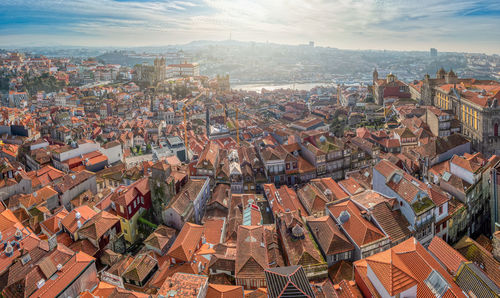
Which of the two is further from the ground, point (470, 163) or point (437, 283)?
point (470, 163)

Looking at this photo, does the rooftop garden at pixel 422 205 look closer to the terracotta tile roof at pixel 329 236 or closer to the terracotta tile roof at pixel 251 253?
the terracotta tile roof at pixel 329 236

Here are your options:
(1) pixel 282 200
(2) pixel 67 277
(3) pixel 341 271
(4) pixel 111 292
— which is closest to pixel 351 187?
(1) pixel 282 200

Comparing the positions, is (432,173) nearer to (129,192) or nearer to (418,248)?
(418,248)

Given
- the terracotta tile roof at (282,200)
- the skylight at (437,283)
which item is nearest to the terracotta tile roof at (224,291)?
the terracotta tile roof at (282,200)

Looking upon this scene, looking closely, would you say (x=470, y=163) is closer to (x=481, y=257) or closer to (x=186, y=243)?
(x=481, y=257)

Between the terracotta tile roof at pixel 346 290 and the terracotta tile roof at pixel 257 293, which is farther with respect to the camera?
the terracotta tile roof at pixel 257 293

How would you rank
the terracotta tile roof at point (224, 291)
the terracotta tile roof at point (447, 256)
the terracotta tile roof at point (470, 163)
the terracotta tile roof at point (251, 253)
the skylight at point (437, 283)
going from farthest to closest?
the terracotta tile roof at point (470, 163), the terracotta tile roof at point (251, 253), the terracotta tile roof at point (447, 256), the terracotta tile roof at point (224, 291), the skylight at point (437, 283)

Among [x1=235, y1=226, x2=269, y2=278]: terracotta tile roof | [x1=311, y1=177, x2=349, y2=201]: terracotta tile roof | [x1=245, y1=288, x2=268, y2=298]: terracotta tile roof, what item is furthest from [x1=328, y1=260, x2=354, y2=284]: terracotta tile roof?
[x1=311, y1=177, x2=349, y2=201]: terracotta tile roof

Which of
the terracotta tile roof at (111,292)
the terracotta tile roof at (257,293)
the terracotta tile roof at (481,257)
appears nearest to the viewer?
the terracotta tile roof at (111,292)
